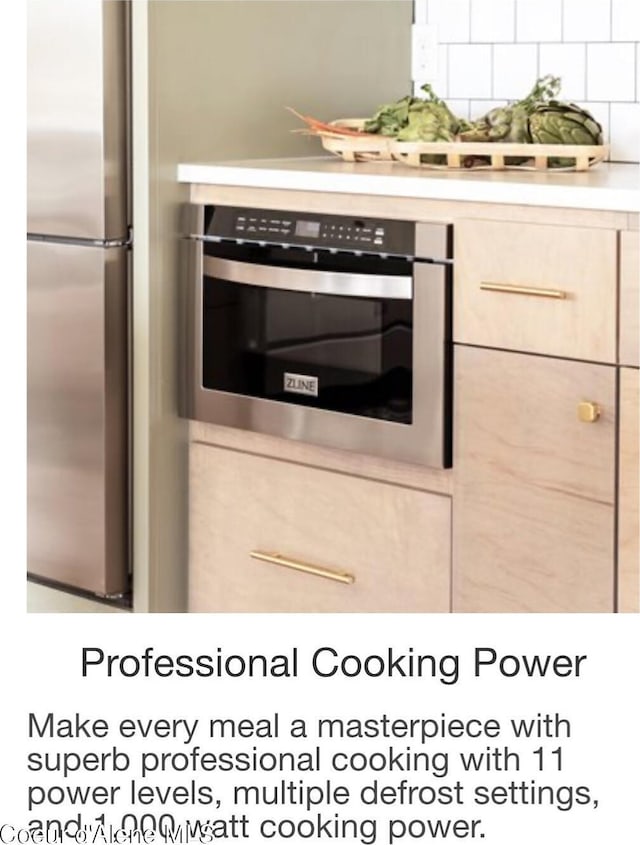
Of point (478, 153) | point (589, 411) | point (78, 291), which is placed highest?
point (478, 153)

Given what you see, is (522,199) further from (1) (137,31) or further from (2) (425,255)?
(1) (137,31)

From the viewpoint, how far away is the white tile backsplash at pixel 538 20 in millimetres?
2705

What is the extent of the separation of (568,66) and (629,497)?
1.00 metres

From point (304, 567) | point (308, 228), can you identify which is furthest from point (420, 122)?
point (304, 567)

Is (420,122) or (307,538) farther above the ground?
(420,122)

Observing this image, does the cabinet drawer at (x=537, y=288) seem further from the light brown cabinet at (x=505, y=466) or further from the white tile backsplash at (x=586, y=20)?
the white tile backsplash at (x=586, y=20)

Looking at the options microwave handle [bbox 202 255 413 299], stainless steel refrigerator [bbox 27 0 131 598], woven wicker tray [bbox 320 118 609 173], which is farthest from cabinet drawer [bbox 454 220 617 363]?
stainless steel refrigerator [bbox 27 0 131 598]

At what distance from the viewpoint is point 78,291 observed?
2.48m

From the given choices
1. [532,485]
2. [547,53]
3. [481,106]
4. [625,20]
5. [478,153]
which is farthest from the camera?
[481,106]

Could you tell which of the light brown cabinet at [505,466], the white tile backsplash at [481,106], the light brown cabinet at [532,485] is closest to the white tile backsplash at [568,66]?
the white tile backsplash at [481,106]

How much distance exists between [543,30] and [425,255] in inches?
29.3

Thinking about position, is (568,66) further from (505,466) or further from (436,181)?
(505,466)

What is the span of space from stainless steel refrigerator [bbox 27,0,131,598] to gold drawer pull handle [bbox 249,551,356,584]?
26 centimetres
